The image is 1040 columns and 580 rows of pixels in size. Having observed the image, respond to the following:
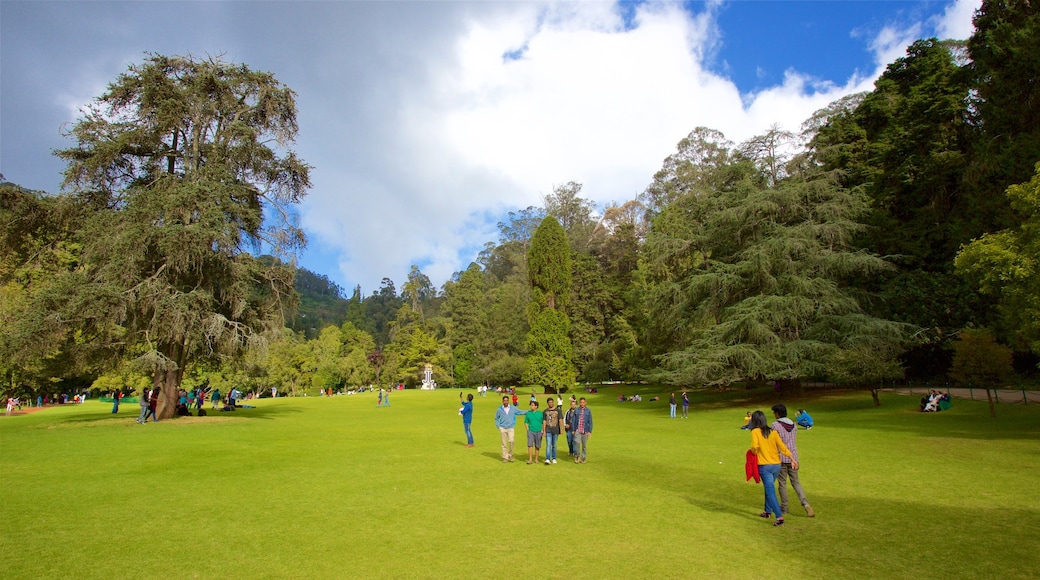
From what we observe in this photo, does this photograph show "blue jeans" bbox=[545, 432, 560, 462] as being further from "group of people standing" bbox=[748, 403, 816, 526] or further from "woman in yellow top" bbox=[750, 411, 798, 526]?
"woman in yellow top" bbox=[750, 411, 798, 526]

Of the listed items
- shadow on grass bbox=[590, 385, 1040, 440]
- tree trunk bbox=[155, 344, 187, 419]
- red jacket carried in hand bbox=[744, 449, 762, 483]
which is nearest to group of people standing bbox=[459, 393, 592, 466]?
red jacket carried in hand bbox=[744, 449, 762, 483]

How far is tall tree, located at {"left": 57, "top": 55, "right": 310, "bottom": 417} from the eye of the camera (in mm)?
22969

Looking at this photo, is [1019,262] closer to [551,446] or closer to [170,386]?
[551,446]

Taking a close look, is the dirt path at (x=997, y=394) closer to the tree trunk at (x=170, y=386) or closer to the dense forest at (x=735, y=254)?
the dense forest at (x=735, y=254)

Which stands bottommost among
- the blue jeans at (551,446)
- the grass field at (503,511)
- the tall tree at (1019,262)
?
the grass field at (503,511)

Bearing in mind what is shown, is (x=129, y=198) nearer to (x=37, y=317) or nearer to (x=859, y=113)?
(x=37, y=317)

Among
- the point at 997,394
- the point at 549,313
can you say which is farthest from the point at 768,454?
the point at 549,313

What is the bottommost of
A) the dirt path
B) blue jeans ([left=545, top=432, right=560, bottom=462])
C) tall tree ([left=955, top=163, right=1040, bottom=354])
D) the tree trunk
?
blue jeans ([left=545, top=432, right=560, bottom=462])

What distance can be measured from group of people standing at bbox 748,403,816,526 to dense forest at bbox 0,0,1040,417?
12648 millimetres

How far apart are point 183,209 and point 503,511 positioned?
68.5ft

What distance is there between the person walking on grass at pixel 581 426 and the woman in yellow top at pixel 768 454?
5535 millimetres

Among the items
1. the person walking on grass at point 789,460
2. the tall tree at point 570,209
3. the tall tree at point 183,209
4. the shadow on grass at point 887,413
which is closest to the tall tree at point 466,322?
the tall tree at point 570,209

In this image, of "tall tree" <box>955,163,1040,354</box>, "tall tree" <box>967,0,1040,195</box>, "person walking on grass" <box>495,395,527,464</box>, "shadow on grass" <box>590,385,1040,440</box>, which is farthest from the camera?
"tall tree" <box>967,0,1040,195</box>

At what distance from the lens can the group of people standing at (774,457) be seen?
Answer: 823 cm
